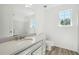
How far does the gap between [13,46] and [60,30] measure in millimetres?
562

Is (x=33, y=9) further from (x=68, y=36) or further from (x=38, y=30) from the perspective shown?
(x=68, y=36)

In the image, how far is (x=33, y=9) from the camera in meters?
1.52

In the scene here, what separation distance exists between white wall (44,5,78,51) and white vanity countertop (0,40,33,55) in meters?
0.28

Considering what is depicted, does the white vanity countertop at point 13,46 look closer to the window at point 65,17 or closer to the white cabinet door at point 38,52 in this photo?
the white cabinet door at point 38,52

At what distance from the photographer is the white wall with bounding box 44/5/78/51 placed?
148 cm

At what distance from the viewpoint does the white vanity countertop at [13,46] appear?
1.45 metres

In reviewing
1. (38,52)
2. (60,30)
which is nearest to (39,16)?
(60,30)

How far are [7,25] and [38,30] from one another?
1.19 feet

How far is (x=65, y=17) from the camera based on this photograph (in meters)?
1.50

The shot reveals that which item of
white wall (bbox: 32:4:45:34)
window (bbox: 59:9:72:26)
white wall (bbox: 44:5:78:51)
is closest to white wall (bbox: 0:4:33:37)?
white wall (bbox: 32:4:45:34)

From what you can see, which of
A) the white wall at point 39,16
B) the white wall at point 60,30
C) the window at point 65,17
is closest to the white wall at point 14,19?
the white wall at point 39,16

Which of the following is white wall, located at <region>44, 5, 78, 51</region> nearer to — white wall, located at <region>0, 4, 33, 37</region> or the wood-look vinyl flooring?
the wood-look vinyl flooring
